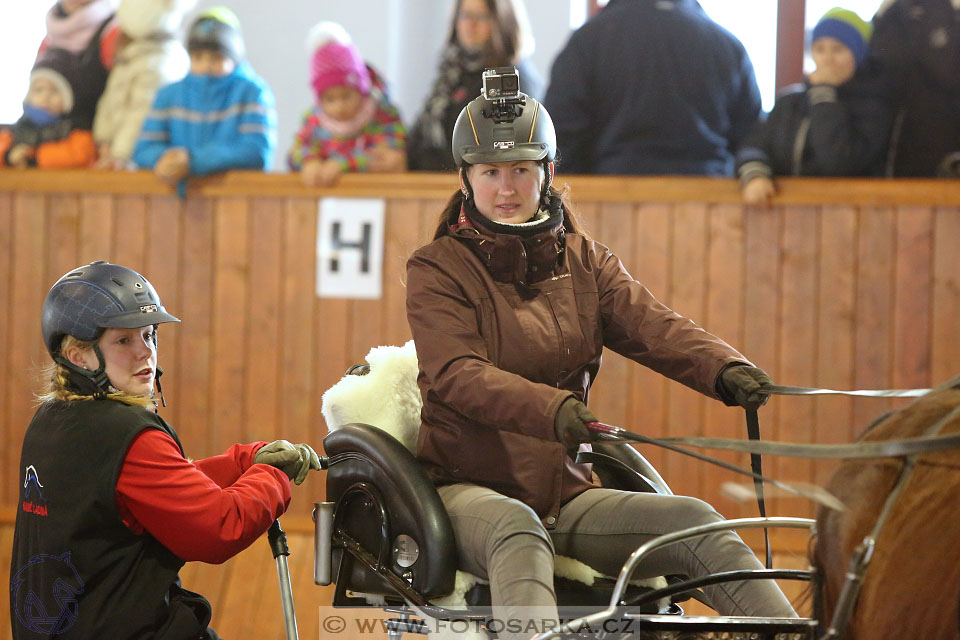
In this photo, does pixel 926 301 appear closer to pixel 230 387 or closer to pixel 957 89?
pixel 957 89

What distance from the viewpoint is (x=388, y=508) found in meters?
2.20

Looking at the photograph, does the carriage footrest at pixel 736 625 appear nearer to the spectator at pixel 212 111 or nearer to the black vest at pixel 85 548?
the black vest at pixel 85 548

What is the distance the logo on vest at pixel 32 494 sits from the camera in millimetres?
2113

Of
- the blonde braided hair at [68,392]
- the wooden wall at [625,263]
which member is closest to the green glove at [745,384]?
the blonde braided hair at [68,392]

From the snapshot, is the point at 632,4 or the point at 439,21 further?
the point at 439,21

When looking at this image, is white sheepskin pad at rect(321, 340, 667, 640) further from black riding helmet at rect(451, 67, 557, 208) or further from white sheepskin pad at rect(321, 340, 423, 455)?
black riding helmet at rect(451, 67, 557, 208)

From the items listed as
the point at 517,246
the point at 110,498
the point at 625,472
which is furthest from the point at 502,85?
the point at 110,498

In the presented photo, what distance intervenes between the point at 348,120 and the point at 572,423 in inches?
109

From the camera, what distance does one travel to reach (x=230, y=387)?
4301 millimetres

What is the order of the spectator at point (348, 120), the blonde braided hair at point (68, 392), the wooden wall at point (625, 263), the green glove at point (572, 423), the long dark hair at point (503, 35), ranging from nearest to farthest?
the green glove at point (572, 423)
the blonde braided hair at point (68, 392)
the wooden wall at point (625, 263)
the long dark hair at point (503, 35)
the spectator at point (348, 120)

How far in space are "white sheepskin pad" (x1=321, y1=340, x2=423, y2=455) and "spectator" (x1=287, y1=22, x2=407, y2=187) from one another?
1938 mm

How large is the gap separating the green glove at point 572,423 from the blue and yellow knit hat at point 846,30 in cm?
254

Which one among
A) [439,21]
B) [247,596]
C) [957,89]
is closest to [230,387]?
[247,596]

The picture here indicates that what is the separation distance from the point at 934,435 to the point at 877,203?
2.54m
